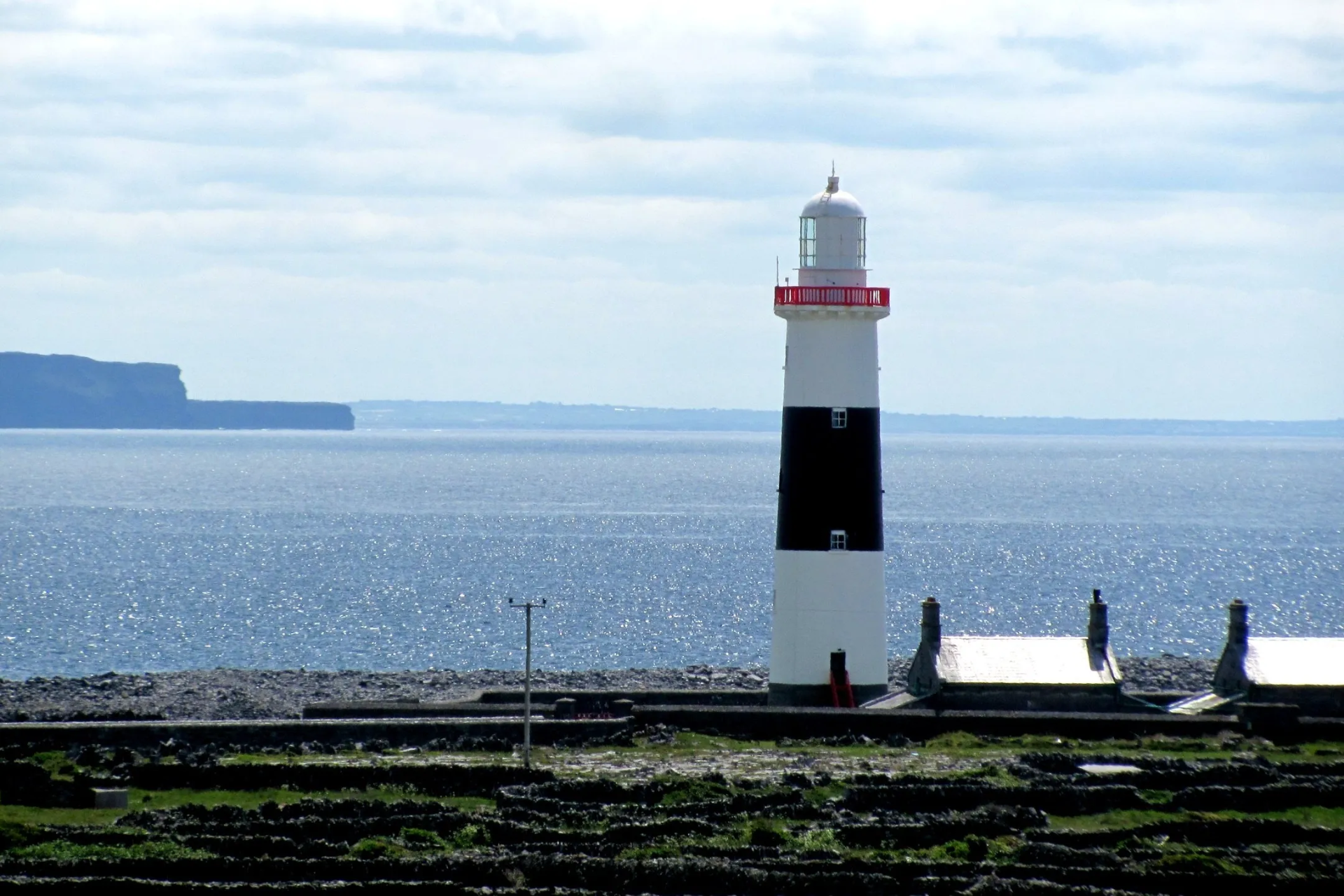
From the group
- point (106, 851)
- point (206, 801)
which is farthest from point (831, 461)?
point (106, 851)

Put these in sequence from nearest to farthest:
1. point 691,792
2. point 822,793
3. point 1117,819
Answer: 1. point 1117,819
2. point 691,792
3. point 822,793

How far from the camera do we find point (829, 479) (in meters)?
33.9

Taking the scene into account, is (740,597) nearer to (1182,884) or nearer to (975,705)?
(975,705)

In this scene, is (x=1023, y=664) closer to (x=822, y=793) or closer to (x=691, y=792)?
(x=822, y=793)

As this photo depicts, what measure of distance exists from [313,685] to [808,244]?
26.8 m

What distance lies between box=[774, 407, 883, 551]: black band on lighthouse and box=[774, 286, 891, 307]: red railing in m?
1.77

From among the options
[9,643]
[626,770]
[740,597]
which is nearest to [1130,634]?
[740,597]

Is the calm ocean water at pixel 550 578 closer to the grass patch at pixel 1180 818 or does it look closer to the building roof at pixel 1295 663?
the building roof at pixel 1295 663

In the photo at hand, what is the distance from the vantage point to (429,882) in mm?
21984

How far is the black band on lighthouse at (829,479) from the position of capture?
33906 mm

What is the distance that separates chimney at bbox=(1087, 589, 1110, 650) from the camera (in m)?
35.3

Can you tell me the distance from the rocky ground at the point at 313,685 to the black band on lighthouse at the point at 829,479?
13738mm

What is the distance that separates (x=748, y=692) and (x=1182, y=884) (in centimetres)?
1651

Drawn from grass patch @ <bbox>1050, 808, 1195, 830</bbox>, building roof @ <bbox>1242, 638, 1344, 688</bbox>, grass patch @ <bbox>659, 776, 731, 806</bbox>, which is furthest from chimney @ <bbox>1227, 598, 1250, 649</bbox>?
grass patch @ <bbox>659, 776, 731, 806</bbox>
